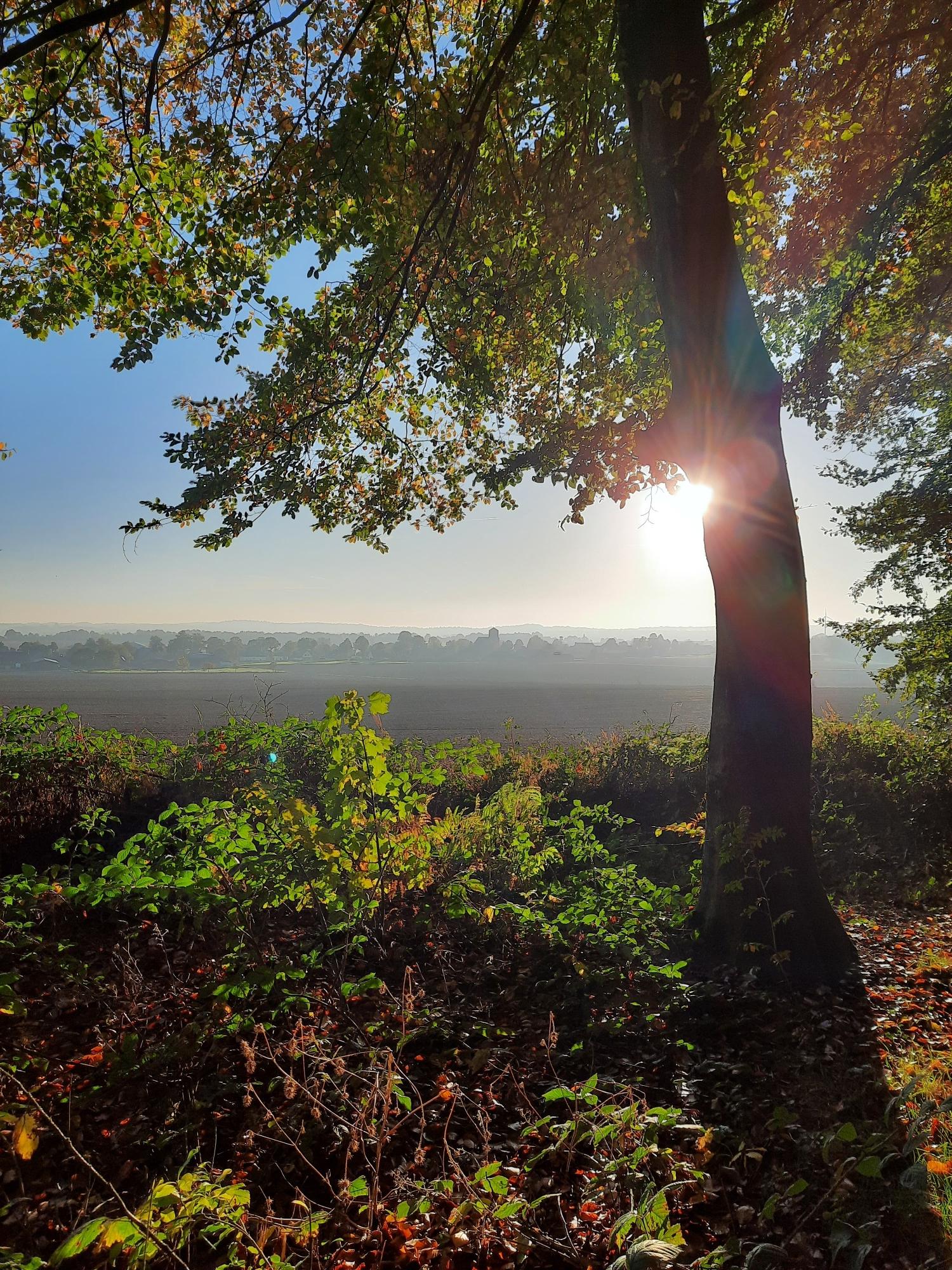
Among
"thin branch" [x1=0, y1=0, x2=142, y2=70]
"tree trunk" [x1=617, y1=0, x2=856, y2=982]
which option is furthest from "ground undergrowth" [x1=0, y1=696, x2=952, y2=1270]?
"thin branch" [x1=0, y1=0, x2=142, y2=70]

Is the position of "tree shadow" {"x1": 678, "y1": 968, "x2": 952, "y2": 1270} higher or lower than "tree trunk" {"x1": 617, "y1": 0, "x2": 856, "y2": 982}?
lower

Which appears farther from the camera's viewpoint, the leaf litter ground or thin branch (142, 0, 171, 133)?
thin branch (142, 0, 171, 133)

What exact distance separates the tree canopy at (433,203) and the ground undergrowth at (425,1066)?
3.71 m

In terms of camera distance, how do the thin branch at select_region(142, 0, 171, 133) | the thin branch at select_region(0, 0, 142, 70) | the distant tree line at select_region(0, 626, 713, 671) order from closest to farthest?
the thin branch at select_region(0, 0, 142, 70) → the thin branch at select_region(142, 0, 171, 133) → the distant tree line at select_region(0, 626, 713, 671)

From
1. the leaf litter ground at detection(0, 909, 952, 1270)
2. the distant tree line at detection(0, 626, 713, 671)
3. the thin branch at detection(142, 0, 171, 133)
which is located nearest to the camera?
the leaf litter ground at detection(0, 909, 952, 1270)

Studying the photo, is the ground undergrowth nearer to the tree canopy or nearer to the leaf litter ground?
the leaf litter ground

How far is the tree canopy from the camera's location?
5012mm

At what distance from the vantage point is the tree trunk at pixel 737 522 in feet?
14.4

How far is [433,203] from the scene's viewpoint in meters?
4.71

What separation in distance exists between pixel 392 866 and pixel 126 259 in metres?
6.10

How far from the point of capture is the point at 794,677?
4453 millimetres

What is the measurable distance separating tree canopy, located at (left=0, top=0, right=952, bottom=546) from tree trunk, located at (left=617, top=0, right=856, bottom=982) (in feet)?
1.81

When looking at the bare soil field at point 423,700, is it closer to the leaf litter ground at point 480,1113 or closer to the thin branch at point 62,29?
the leaf litter ground at point 480,1113

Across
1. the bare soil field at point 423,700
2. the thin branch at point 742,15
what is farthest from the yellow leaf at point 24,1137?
the bare soil field at point 423,700
